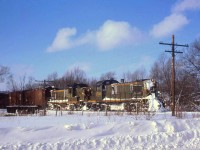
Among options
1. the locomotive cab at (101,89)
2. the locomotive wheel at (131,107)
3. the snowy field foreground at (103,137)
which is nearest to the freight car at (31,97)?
the locomotive cab at (101,89)

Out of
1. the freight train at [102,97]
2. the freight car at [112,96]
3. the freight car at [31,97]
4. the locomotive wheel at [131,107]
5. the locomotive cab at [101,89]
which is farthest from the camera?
the freight car at [31,97]

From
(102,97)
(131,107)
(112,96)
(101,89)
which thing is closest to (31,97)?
(101,89)

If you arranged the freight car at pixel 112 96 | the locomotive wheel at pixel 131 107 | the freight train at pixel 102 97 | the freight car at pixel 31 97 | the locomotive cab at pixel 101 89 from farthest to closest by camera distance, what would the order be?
the freight car at pixel 31 97 → the locomotive cab at pixel 101 89 → the freight train at pixel 102 97 → the freight car at pixel 112 96 → the locomotive wheel at pixel 131 107

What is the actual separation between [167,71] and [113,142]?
60.9 meters

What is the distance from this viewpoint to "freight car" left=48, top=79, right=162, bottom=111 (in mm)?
29125

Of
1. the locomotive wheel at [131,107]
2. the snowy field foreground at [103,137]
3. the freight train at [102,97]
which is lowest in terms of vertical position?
the snowy field foreground at [103,137]

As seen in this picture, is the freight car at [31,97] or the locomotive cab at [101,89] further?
the freight car at [31,97]

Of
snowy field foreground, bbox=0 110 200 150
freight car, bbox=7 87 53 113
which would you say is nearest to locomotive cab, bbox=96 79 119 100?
freight car, bbox=7 87 53 113

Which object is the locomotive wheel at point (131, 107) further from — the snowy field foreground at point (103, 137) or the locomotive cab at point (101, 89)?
the snowy field foreground at point (103, 137)

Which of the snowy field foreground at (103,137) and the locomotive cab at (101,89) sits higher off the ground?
the locomotive cab at (101,89)

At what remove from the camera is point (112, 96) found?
1348 inches

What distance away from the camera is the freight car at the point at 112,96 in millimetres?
29125

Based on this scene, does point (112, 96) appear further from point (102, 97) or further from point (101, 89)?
point (101, 89)

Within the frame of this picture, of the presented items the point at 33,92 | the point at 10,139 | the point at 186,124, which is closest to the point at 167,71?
the point at 33,92
